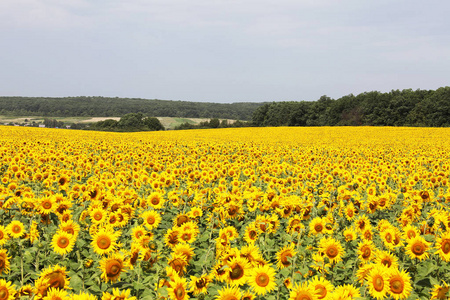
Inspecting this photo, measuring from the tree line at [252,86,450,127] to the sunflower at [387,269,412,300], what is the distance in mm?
75865

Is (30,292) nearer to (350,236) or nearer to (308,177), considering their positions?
(350,236)

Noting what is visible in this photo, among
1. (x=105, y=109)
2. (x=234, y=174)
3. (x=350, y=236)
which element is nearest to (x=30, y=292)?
(x=350, y=236)

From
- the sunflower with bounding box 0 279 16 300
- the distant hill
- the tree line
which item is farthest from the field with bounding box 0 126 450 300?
the distant hill

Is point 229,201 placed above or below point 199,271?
above

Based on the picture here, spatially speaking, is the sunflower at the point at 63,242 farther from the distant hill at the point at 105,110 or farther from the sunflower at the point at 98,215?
the distant hill at the point at 105,110

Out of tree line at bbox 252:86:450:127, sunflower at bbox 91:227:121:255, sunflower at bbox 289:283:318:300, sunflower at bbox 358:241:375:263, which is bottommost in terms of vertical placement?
sunflower at bbox 358:241:375:263

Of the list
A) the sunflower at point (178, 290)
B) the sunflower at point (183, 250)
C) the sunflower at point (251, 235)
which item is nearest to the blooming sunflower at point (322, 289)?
the sunflower at point (178, 290)

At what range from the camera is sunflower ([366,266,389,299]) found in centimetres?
287

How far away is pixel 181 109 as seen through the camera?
472 ft

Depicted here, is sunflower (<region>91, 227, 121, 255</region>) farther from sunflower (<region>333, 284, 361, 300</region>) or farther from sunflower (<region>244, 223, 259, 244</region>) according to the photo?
sunflower (<region>333, 284, 361, 300</region>)

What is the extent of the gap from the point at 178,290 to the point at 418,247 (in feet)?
9.48

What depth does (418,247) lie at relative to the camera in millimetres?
3859

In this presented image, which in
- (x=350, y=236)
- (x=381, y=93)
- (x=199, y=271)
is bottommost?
(x=199, y=271)

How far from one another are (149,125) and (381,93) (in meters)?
58.4
